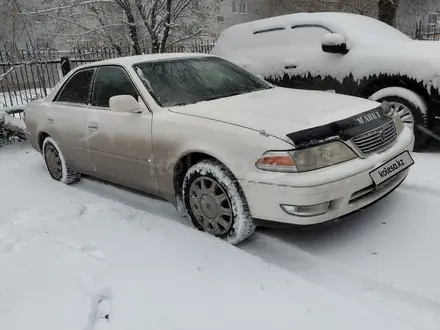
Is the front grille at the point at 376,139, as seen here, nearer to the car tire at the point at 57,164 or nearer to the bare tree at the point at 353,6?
the car tire at the point at 57,164

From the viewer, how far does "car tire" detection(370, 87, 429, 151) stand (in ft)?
17.3

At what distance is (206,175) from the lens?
3.38 metres

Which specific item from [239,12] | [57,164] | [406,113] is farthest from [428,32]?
[57,164]

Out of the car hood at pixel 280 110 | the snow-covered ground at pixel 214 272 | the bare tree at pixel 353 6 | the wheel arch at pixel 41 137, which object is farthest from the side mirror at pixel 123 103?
the bare tree at pixel 353 6

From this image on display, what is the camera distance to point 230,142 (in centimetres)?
319

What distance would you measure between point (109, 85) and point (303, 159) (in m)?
2.45

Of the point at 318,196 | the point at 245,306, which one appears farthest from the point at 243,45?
the point at 245,306

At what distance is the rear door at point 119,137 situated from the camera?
3863 millimetres

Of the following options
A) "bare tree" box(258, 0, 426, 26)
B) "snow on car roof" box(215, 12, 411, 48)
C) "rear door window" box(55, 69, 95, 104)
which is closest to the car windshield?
"rear door window" box(55, 69, 95, 104)

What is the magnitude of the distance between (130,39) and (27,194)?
636 cm

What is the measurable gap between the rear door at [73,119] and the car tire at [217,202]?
168cm

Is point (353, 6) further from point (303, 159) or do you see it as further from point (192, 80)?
point (303, 159)

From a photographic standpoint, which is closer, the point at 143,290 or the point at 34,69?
the point at 143,290

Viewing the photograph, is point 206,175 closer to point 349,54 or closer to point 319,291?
point 319,291
